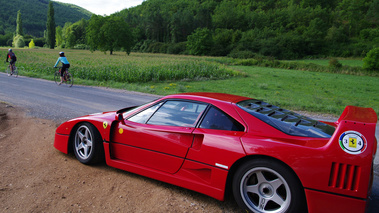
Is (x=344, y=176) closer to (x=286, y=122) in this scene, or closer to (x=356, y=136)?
(x=356, y=136)

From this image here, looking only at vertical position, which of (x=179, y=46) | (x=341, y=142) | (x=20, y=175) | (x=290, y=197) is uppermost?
(x=179, y=46)

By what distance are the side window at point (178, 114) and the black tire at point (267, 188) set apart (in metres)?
0.92

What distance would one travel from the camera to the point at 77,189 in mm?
3439

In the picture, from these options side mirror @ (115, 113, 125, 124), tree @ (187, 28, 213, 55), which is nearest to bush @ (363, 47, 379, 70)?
tree @ (187, 28, 213, 55)

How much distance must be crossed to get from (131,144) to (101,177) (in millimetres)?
654

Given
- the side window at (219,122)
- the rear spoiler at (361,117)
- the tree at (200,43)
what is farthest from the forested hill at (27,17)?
the rear spoiler at (361,117)

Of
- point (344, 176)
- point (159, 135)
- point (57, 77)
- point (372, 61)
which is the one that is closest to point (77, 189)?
point (159, 135)

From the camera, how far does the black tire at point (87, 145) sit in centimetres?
400

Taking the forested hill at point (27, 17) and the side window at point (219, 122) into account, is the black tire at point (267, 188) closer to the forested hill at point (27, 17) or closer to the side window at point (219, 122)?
the side window at point (219, 122)

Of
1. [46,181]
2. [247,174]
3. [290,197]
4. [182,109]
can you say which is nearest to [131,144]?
[182,109]

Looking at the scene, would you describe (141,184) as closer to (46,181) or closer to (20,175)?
(46,181)

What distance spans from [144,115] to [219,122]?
3.86 ft

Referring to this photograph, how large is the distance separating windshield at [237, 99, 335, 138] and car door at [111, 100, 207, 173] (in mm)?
632

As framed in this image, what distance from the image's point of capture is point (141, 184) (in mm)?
3588
